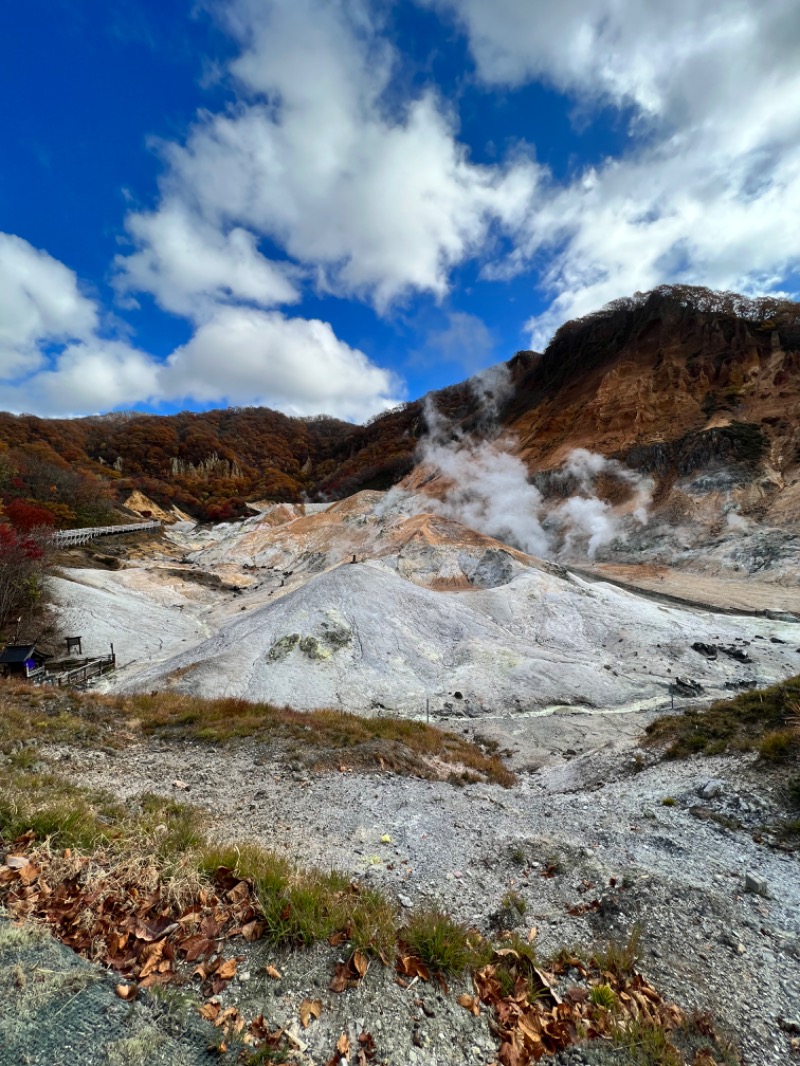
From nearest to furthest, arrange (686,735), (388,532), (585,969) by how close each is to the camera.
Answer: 1. (585,969)
2. (686,735)
3. (388,532)

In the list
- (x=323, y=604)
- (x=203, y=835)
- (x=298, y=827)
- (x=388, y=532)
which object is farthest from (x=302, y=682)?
(x=388, y=532)

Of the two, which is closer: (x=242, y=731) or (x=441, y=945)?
(x=441, y=945)

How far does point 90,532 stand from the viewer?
53.6m

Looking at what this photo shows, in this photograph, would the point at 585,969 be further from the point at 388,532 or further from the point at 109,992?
the point at 388,532

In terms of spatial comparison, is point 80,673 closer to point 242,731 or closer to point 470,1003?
point 242,731

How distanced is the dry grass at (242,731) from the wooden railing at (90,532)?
107 ft

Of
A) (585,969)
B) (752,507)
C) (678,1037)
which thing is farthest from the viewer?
(752,507)

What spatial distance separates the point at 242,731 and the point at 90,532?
52.6 metres

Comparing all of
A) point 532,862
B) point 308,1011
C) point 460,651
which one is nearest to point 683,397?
point 460,651

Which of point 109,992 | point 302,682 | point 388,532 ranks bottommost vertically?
point 302,682

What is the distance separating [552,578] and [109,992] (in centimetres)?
3025

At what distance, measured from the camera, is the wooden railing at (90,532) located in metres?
46.6

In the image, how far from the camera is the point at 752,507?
4400cm

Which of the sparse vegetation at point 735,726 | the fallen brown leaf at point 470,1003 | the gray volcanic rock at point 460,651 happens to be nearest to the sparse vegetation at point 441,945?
the fallen brown leaf at point 470,1003
